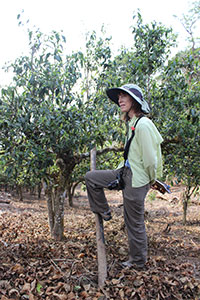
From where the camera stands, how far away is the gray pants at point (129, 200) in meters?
3.21

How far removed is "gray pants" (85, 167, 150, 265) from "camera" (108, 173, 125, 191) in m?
0.04

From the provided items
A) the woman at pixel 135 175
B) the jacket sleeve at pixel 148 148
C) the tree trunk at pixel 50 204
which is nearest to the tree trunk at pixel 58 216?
the tree trunk at pixel 50 204

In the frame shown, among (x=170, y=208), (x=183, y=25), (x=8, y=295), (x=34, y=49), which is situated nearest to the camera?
(x=8, y=295)

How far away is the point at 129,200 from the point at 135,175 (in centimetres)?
32

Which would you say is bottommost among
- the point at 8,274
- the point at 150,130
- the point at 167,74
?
the point at 8,274

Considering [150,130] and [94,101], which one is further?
[94,101]

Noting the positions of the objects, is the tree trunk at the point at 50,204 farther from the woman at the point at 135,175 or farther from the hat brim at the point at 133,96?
the hat brim at the point at 133,96

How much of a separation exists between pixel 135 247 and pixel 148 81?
3459 mm

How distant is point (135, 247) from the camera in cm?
331

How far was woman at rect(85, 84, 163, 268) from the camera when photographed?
3.09 meters

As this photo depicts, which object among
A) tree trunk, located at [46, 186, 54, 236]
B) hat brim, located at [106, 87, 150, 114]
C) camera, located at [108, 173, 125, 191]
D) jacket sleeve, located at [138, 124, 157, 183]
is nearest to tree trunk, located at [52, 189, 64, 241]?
tree trunk, located at [46, 186, 54, 236]

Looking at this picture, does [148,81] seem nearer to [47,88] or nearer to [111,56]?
[111,56]

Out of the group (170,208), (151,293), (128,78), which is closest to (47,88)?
(128,78)

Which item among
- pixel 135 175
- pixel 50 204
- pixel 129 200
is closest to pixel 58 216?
pixel 50 204
